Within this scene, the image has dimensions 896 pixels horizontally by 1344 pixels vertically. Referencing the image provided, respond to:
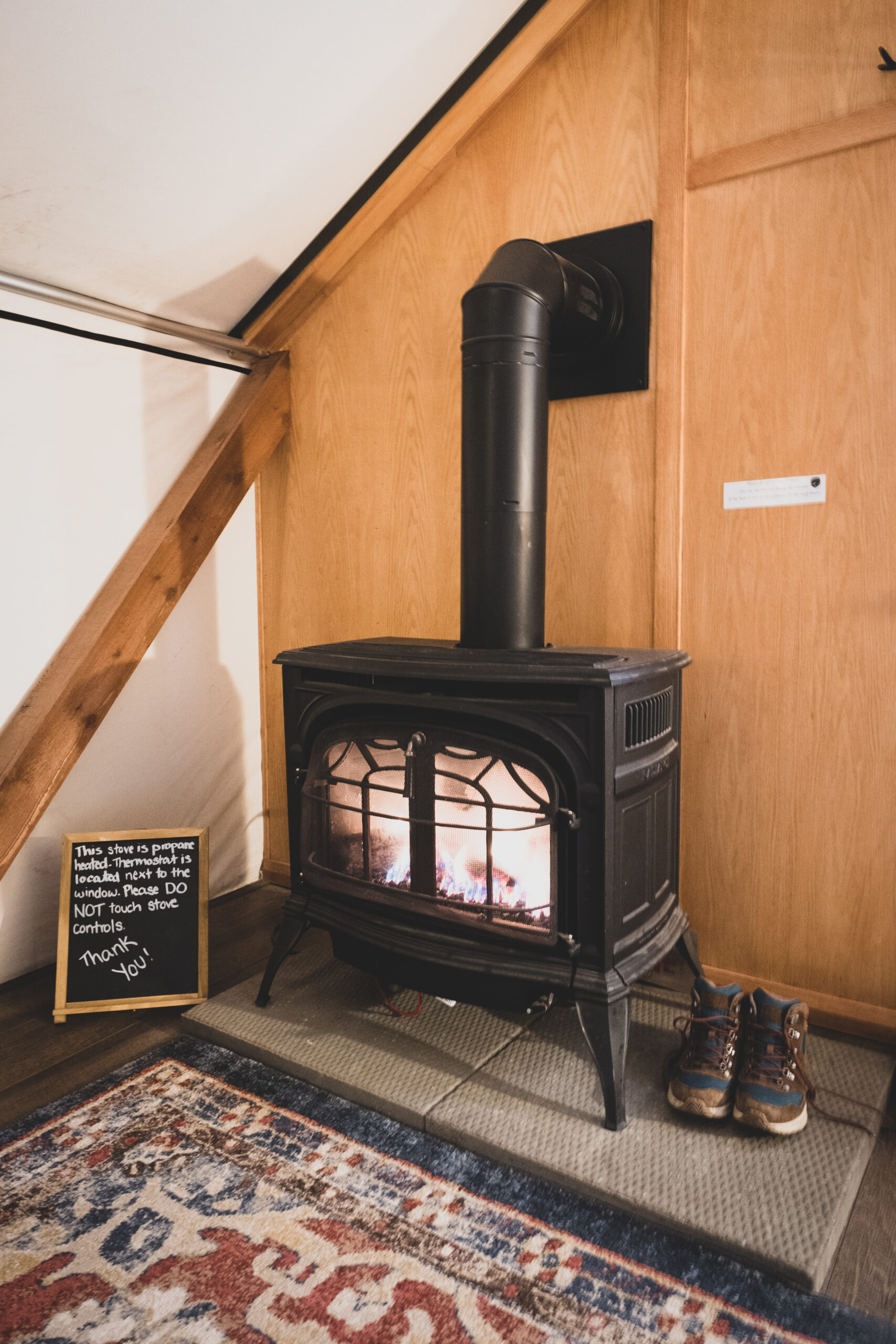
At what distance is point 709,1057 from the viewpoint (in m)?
1.60

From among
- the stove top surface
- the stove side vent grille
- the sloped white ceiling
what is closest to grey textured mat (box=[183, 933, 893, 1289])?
the stove side vent grille

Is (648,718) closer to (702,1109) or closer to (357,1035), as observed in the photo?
(702,1109)

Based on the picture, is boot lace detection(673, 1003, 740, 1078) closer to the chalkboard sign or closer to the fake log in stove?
the fake log in stove

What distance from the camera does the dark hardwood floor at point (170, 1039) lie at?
1.29 meters

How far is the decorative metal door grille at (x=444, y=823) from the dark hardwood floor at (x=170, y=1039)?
0.56m

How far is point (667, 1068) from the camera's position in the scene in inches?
68.5

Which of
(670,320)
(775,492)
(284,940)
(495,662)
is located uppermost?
(670,320)

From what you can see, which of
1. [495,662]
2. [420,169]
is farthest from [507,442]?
[420,169]

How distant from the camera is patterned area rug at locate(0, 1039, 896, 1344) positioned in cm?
119

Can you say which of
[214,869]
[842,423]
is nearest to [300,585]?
[214,869]

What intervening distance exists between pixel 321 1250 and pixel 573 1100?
562 mm

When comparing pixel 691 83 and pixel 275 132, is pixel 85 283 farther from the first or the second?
pixel 691 83

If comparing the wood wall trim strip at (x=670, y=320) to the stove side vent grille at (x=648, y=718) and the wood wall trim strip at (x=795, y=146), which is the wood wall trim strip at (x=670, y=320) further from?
the stove side vent grille at (x=648, y=718)

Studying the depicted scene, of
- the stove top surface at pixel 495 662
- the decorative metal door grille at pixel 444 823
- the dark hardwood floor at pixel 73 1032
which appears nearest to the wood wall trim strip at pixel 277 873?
the dark hardwood floor at pixel 73 1032
